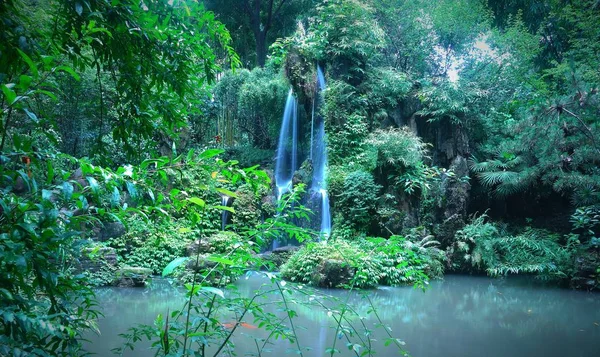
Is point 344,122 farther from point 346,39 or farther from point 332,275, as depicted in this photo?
point 332,275

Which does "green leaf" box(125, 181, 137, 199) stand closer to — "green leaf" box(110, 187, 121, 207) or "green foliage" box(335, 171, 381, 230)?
"green leaf" box(110, 187, 121, 207)

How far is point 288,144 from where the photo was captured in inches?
484

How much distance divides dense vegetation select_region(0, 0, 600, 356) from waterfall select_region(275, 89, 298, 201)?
291 mm

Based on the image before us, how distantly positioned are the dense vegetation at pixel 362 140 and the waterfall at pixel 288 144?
0.29 m

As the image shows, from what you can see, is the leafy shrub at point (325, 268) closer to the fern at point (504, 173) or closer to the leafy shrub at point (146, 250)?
the leafy shrub at point (146, 250)

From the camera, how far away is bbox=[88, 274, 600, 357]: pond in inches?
143

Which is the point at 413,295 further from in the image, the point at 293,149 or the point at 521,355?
the point at 293,149

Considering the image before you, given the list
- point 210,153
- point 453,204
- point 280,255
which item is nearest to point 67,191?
point 210,153

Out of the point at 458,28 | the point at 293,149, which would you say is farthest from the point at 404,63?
the point at 293,149

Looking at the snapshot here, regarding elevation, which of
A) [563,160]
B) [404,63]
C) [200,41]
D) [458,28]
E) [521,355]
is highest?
[458,28]

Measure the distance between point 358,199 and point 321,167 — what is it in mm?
2058

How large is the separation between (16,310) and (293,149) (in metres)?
11.3

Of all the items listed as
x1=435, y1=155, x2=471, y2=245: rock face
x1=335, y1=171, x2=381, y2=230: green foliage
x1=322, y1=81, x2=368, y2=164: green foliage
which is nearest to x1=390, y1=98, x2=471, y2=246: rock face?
x1=435, y1=155, x2=471, y2=245: rock face

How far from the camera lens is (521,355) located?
3.57 metres
